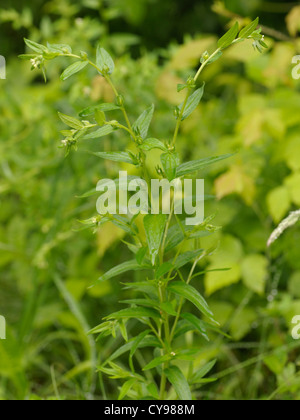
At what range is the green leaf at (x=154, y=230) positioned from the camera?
27.4 inches

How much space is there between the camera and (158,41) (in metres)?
2.51

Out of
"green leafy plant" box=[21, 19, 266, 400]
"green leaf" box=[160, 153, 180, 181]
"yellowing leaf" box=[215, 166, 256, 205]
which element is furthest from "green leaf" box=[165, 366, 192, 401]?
"yellowing leaf" box=[215, 166, 256, 205]

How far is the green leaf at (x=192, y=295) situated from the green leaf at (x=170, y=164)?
165 millimetres

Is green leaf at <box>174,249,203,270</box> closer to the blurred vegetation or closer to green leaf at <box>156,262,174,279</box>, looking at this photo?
green leaf at <box>156,262,174,279</box>

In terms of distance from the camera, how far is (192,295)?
2.45ft

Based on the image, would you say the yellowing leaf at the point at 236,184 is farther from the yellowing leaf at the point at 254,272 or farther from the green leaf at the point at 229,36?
the green leaf at the point at 229,36

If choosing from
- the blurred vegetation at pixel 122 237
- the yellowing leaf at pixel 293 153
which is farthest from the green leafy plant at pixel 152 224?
the yellowing leaf at pixel 293 153

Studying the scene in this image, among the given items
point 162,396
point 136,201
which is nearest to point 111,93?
point 136,201

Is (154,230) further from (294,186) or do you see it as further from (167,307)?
(294,186)

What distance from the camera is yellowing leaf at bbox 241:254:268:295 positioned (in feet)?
4.42

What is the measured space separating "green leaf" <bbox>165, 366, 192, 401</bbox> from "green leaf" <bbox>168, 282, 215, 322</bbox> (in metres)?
0.11

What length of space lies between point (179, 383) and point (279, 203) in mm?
681

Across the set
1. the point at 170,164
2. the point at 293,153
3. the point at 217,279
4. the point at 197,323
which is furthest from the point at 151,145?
Answer: the point at 293,153
